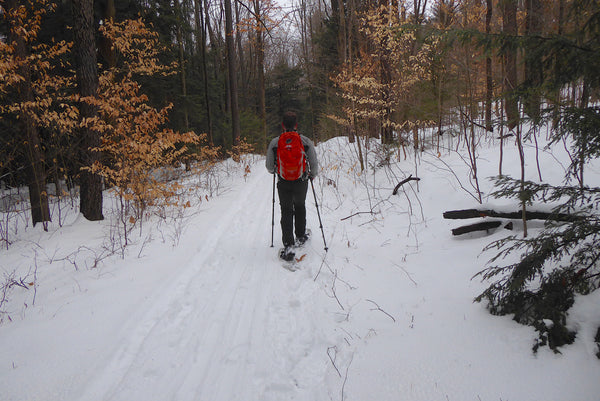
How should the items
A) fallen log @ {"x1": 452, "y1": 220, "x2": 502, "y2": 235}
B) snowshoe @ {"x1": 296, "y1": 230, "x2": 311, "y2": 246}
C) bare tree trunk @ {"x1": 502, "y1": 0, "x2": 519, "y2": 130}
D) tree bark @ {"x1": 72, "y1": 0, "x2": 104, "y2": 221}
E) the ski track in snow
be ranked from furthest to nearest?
tree bark @ {"x1": 72, "y1": 0, "x2": 104, "y2": 221} → snowshoe @ {"x1": 296, "y1": 230, "x2": 311, "y2": 246} → fallen log @ {"x1": 452, "y1": 220, "x2": 502, "y2": 235} → bare tree trunk @ {"x1": 502, "y1": 0, "x2": 519, "y2": 130} → the ski track in snow

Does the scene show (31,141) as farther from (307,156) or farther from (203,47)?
Answer: (203,47)

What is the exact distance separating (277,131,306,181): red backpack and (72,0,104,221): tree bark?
456 cm

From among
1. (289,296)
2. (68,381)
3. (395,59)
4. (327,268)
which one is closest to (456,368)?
(289,296)

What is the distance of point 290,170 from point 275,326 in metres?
2.22

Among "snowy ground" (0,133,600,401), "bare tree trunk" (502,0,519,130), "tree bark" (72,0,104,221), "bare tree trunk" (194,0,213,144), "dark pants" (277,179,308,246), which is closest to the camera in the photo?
"snowy ground" (0,133,600,401)

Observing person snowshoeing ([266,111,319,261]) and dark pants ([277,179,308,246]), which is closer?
person snowshoeing ([266,111,319,261])

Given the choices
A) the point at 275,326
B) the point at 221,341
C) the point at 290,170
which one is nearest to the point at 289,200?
the point at 290,170

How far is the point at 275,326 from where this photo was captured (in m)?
2.85

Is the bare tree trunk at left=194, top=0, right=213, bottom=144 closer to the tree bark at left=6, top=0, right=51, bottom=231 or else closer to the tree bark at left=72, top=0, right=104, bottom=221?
the tree bark at left=6, top=0, right=51, bottom=231

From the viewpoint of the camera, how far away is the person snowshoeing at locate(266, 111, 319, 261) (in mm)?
4262

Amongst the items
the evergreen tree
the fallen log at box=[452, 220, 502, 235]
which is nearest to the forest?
the evergreen tree

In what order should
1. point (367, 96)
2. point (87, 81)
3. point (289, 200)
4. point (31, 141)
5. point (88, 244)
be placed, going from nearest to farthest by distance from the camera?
point (289, 200)
point (88, 244)
point (87, 81)
point (31, 141)
point (367, 96)

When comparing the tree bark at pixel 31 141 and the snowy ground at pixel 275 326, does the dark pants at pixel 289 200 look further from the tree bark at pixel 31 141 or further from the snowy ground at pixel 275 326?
the tree bark at pixel 31 141

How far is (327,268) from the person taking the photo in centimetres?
409
